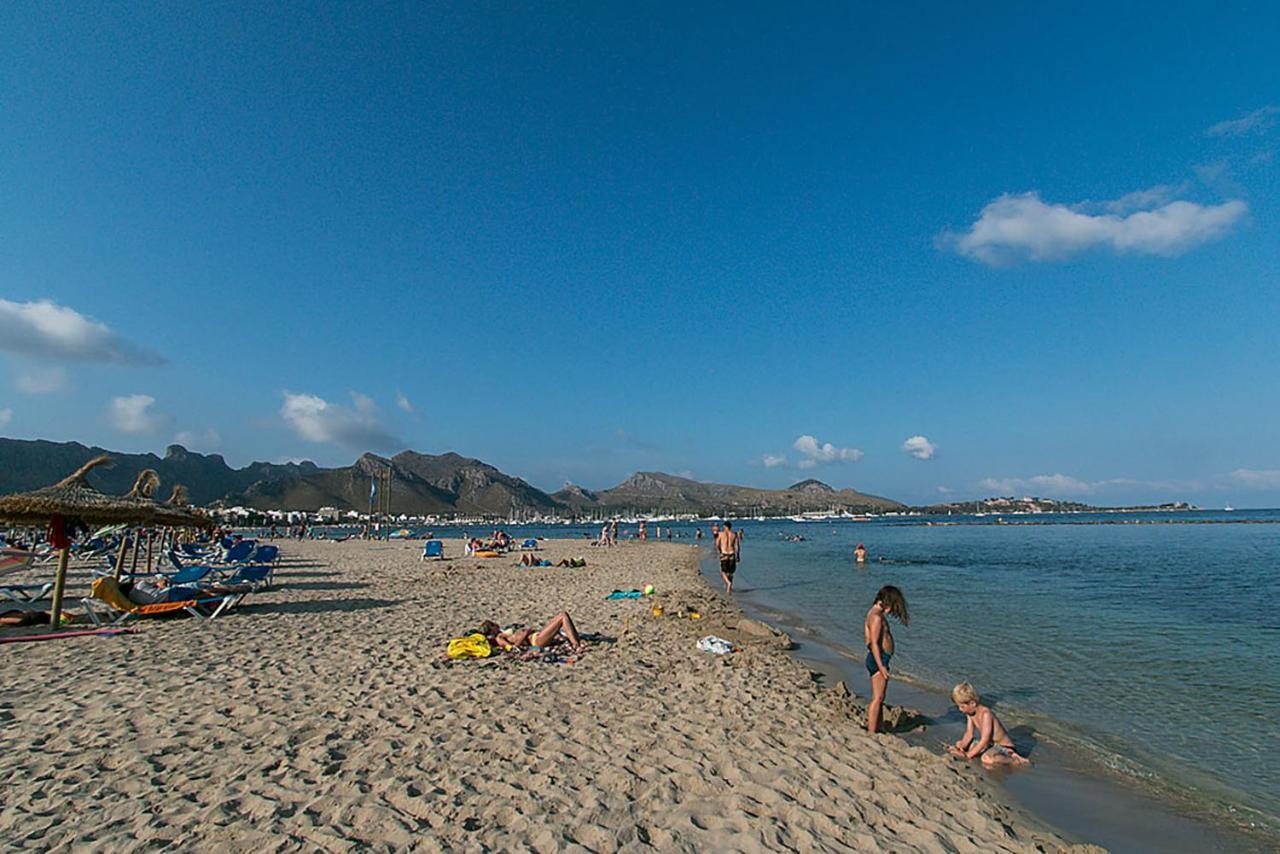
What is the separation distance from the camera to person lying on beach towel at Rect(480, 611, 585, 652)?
8469mm

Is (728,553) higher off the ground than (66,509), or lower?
lower

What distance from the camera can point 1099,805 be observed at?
4.96m

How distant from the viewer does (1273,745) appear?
6285 millimetres

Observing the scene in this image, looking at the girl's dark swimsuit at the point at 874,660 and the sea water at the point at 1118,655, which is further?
the girl's dark swimsuit at the point at 874,660

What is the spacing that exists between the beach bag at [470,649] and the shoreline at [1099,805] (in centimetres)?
488

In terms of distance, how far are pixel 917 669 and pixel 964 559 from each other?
2687cm

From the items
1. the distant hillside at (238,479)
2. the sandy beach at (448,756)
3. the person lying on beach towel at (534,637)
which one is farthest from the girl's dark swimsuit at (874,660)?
the distant hillside at (238,479)

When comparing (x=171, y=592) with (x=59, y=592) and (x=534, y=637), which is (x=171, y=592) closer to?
(x=59, y=592)

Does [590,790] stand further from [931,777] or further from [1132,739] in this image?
[1132,739]

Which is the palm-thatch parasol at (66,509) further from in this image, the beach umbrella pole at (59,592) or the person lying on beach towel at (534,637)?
the person lying on beach towel at (534,637)

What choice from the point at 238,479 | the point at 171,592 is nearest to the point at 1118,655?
the point at 171,592

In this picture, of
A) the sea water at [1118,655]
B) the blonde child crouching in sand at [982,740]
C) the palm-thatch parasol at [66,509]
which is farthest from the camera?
the palm-thatch parasol at [66,509]

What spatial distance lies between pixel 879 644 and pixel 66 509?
12.0 meters

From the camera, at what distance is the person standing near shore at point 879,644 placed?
6.03 m
